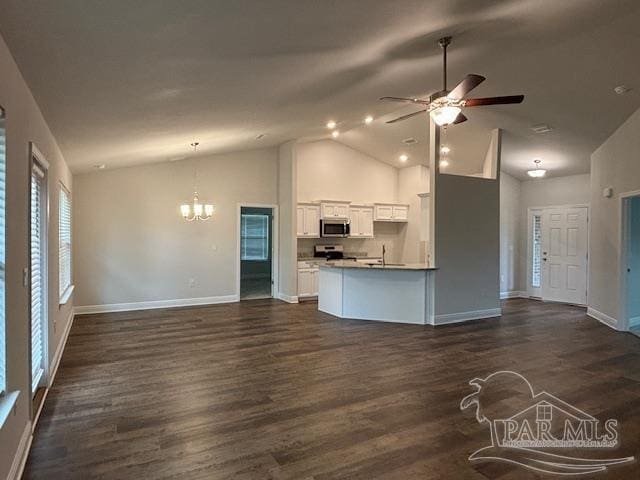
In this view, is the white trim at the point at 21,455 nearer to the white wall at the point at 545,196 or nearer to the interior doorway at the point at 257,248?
the interior doorway at the point at 257,248

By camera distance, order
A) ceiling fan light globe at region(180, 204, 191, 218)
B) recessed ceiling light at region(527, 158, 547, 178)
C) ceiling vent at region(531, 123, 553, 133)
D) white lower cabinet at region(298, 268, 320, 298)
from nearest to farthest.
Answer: ceiling vent at region(531, 123, 553, 133), ceiling fan light globe at region(180, 204, 191, 218), recessed ceiling light at region(527, 158, 547, 178), white lower cabinet at region(298, 268, 320, 298)

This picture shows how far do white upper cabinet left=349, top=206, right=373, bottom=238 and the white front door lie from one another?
12.5ft

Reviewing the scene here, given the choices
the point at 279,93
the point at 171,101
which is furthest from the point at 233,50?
the point at 279,93

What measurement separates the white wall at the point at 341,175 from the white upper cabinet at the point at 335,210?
0.43m

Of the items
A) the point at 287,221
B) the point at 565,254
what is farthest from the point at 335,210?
the point at 565,254

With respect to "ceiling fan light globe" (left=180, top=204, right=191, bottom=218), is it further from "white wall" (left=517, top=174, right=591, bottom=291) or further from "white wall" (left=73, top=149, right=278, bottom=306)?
"white wall" (left=517, top=174, right=591, bottom=291)

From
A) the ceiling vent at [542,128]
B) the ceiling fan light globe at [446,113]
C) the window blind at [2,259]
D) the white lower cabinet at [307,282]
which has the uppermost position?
the ceiling vent at [542,128]

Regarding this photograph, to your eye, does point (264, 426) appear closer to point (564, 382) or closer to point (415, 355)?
point (415, 355)

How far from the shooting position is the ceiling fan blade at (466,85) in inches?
138

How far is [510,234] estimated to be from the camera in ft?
30.8

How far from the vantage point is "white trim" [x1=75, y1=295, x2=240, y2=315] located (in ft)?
23.6

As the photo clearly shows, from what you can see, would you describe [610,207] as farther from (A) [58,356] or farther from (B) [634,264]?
(A) [58,356]

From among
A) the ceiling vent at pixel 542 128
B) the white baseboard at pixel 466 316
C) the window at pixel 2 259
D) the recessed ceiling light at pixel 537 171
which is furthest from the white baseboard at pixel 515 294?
the window at pixel 2 259

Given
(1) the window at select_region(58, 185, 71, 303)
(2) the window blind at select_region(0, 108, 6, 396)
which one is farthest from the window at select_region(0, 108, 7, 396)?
(1) the window at select_region(58, 185, 71, 303)
